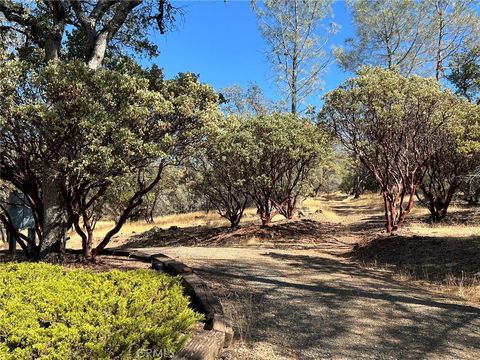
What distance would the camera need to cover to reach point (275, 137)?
13766 mm

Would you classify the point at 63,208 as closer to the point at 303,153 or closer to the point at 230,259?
the point at 230,259

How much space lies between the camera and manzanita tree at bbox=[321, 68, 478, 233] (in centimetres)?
1081

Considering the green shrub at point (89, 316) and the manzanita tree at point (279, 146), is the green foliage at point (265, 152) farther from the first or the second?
the green shrub at point (89, 316)

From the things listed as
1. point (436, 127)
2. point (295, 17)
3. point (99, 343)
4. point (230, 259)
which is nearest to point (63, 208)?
point (230, 259)

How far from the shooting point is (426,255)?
29.3 ft

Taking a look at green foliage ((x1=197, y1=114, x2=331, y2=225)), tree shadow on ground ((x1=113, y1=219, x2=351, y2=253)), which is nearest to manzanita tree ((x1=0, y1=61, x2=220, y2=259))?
green foliage ((x1=197, y1=114, x2=331, y2=225))

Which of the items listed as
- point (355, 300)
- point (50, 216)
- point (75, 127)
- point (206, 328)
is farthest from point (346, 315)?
point (50, 216)

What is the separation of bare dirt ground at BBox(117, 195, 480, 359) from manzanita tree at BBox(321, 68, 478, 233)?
2005 millimetres

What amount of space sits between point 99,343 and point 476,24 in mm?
27086

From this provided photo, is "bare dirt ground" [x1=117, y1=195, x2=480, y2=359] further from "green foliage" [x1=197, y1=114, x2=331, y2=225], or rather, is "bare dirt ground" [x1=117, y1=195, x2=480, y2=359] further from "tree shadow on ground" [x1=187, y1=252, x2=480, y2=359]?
"green foliage" [x1=197, y1=114, x2=331, y2=225]

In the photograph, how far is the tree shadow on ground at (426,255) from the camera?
771 cm

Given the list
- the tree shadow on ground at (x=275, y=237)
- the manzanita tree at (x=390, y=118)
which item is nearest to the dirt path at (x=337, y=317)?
the manzanita tree at (x=390, y=118)

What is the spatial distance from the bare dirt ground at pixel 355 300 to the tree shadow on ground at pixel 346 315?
0.01m

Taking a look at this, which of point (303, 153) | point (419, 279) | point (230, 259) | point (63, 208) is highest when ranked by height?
point (303, 153)
